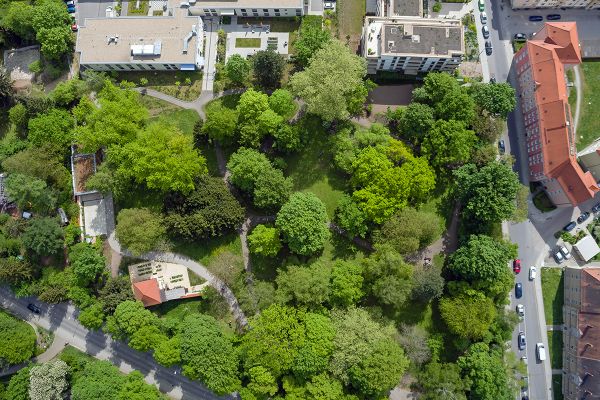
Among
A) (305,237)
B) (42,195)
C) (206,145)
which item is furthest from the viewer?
(206,145)

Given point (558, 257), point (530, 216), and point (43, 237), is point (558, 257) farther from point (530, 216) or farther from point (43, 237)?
point (43, 237)

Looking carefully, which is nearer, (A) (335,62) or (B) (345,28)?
(A) (335,62)

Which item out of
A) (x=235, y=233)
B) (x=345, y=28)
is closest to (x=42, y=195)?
(x=235, y=233)

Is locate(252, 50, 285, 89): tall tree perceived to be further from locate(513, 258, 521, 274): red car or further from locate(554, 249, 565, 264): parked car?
locate(554, 249, 565, 264): parked car

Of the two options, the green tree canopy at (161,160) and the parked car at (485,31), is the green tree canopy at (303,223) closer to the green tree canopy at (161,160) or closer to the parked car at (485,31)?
the green tree canopy at (161,160)

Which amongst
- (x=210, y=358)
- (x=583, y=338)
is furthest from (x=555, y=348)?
(x=210, y=358)

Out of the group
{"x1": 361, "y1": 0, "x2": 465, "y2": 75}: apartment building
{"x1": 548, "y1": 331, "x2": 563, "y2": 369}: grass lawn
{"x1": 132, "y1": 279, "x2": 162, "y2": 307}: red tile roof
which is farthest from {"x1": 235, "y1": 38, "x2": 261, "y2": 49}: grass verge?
{"x1": 548, "y1": 331, "x2": 563, "y2": 369}: grass lawn

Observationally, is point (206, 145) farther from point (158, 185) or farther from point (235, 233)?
point (235, 233)
